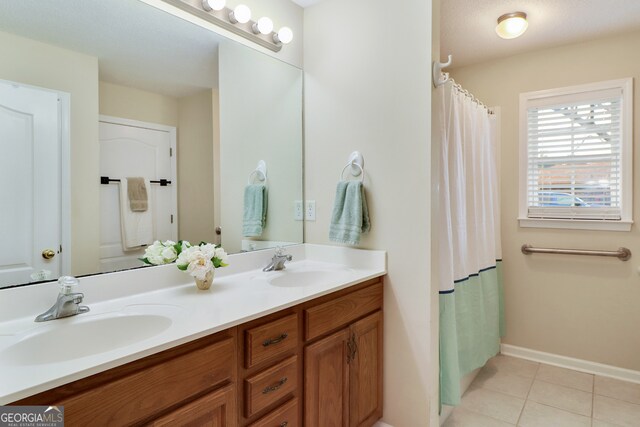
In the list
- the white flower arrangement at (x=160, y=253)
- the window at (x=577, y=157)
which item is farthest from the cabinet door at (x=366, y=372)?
the window at (x=577, y=157)

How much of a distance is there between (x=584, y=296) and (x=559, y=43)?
1841mm

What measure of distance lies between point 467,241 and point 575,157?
1.17m

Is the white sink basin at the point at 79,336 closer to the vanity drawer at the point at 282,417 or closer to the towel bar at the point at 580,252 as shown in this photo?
the vanity drawer at the point at 282,417

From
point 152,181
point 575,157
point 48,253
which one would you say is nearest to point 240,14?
point 152,181

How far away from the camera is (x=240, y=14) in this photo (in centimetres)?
174

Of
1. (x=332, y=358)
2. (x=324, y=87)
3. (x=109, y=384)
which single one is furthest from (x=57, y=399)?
(x=324, y=87)

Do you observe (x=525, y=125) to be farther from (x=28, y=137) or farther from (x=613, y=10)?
(x=28, y=137)

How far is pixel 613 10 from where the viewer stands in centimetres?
214

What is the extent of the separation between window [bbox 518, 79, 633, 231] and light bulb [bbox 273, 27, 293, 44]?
74.9 inches

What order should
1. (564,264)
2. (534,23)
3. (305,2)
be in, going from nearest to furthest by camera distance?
(305,2) → (534,23) → (564,264)

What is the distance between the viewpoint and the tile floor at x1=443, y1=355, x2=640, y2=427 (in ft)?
6.64

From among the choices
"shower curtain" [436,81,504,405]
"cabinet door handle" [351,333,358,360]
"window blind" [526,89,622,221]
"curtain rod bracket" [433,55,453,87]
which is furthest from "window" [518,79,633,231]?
"cabinet door handle" [351,333,358,360]

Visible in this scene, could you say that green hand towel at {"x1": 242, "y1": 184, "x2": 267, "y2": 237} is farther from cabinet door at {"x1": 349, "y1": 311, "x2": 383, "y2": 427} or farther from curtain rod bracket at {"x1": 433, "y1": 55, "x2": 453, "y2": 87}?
curtain rod bracket at {"x1": 433, "y1": 55, "x2": 453, "y2": 87}

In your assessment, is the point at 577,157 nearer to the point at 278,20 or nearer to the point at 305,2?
the point at 305,2
